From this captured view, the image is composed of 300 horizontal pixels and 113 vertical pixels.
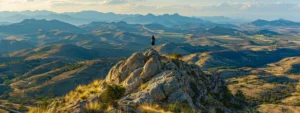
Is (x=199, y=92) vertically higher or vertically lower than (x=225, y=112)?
higher

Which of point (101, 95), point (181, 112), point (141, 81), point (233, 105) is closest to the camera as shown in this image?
point (181, 112)

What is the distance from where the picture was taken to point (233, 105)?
3769 cm

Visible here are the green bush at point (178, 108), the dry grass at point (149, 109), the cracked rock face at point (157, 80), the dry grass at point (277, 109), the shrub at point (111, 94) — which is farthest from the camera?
the dry grass at point (277, 109)

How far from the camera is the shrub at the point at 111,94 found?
26406mm

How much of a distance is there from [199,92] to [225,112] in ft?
13.1

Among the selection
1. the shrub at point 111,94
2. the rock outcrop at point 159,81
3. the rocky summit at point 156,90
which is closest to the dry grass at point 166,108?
the rocky summit at point 156,90

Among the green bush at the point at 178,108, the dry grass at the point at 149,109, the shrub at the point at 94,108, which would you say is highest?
the dry grass at the point at 149,109

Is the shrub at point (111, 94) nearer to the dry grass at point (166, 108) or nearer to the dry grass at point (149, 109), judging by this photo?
the dry grass at point (149, 109)

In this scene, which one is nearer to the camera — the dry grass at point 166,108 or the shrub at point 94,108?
the dry grass at point 166,108

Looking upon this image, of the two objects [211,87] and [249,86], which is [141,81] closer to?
[211,87]

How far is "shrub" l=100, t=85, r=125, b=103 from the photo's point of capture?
26.4 metres

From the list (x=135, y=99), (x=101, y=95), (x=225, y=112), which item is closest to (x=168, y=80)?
(x=135, y=99)

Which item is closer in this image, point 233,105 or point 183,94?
point 183,94

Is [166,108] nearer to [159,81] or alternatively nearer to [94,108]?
[159,81]
